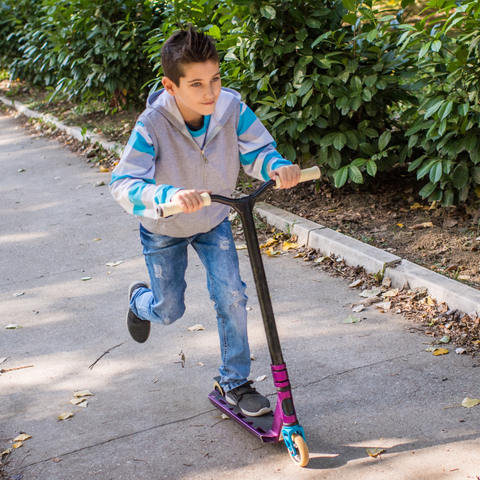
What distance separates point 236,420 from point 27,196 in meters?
5.09

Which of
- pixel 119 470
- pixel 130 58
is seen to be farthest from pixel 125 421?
pixel 130 58

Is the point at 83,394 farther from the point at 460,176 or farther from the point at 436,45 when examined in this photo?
the point at 436,45

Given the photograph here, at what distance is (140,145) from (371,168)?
8.36ft

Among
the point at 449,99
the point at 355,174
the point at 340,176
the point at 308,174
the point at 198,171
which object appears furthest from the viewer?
the point at 340,176

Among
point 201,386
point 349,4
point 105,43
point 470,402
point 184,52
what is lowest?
point 470,402

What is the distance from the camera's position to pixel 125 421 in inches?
117

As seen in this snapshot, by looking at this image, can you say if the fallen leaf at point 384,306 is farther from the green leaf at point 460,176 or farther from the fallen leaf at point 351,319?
the green leaf at point 460,176

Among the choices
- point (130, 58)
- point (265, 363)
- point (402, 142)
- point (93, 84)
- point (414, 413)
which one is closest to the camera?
point (414, 413)

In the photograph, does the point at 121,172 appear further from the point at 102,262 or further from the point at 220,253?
the point at 102,262

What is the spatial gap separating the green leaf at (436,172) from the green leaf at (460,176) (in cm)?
10

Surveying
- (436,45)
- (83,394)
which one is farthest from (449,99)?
(83,394)

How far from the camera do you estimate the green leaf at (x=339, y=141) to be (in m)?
4.88

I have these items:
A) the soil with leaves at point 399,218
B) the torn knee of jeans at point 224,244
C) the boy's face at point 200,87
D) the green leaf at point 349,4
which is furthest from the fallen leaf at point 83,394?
the green leaf at point 349,4

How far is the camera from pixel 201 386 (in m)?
3.25
